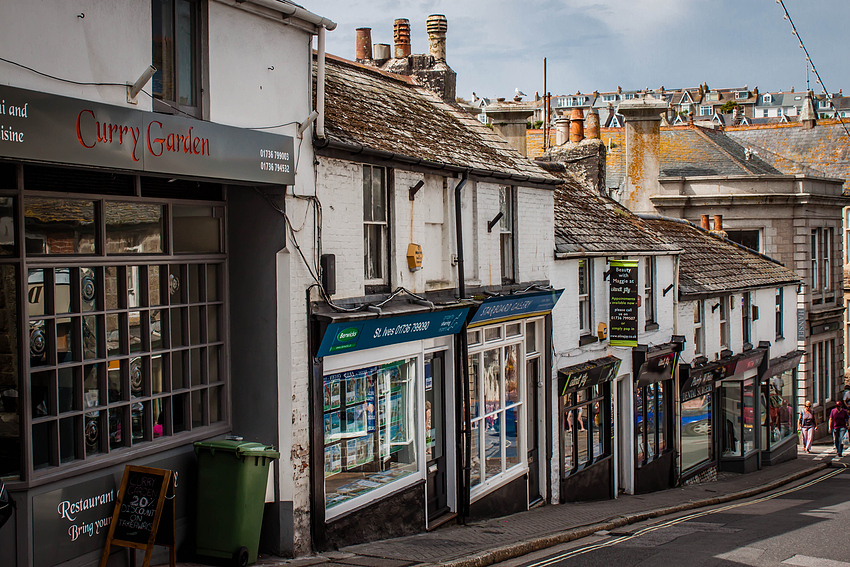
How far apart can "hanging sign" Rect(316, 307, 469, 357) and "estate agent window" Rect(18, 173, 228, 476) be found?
1220 millimetres

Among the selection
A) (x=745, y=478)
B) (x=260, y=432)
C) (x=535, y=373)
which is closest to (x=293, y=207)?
(x=260, y=432)

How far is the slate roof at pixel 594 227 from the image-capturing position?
16625mm

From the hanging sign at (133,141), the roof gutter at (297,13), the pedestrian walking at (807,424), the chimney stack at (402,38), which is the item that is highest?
the chimney stack at (402,38)

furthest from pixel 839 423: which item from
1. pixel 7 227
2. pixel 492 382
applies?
pixel 7 227

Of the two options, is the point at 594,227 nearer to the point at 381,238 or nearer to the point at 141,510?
the point at 381,238

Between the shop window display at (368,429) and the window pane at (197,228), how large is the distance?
6.75 ft

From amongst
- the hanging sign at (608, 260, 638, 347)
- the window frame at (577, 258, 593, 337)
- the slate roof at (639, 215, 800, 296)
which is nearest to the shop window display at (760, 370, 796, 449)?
the slate roof at (639, 215, 800, 296)

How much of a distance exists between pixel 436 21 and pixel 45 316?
1112 cm

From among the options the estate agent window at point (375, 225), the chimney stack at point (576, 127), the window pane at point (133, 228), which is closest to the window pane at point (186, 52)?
the window pane at point (133, 228)

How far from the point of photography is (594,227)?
18.1 metres

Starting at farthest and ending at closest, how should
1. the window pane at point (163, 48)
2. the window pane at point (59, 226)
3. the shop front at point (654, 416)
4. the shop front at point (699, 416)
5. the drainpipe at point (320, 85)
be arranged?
the shop front at point (699, 416)
the shop front at point (654, 416)
the drainpipe at point (320, 85)
the window pane at point (163, 48)
the window pane at point (59, 226)

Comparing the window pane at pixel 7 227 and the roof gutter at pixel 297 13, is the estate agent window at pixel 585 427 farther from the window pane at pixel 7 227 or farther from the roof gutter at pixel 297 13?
the window pane at pixel 7 227

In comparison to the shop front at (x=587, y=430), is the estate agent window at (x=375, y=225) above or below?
above

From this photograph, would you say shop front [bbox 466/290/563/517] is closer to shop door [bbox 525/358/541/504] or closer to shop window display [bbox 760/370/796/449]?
shop door [bbox 525/358/541/504]
